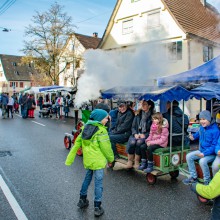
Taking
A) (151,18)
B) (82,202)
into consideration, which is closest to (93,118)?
(82,202)

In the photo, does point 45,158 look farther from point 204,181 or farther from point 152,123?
point 204,181

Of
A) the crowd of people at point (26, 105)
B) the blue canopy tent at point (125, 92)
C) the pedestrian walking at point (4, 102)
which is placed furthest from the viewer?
the crowd of people at point (26, 105)

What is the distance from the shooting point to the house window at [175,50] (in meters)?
16.1

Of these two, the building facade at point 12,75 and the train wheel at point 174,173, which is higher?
the building facade at point 12,75

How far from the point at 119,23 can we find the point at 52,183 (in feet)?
55.5

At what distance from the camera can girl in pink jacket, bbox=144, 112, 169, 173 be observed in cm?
527

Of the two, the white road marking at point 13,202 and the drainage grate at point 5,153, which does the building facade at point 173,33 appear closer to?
the drainage grate at point 5,153

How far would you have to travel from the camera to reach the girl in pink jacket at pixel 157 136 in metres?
5.27

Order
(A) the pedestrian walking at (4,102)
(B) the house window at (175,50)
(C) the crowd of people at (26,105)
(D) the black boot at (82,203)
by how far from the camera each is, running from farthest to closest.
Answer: (C) the crowd of people at (26,105) → (A) the pedestrian walking at (4,102) → (B) the house window at (175,50) → (D) the black boot at (82,203)

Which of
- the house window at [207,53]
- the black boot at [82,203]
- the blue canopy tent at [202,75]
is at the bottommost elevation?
the black boot at [82,203]

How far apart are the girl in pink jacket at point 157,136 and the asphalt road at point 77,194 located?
0.62 m

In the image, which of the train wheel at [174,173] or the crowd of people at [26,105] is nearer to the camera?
the train wheel at [174,173]

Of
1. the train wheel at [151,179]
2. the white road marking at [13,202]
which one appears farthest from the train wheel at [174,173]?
the white road marking at [13,202]

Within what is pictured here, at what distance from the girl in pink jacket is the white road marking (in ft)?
8.34
